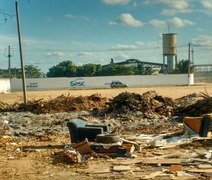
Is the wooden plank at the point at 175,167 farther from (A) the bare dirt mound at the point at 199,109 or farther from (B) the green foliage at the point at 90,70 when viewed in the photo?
(B) the green foliage at the point at 90,70

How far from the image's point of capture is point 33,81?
79062 millimetres

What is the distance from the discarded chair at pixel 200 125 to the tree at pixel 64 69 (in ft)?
313

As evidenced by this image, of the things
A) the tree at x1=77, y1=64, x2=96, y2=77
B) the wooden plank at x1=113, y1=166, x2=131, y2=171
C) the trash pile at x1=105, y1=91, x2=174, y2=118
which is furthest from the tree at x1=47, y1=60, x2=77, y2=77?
the wooden plank at x1=113, y1=166, x2=131, y2=171

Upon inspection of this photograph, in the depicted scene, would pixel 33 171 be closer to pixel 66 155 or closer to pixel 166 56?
pixel 66 155

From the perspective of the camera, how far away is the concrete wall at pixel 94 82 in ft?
258

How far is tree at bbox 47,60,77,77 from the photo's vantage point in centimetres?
11031

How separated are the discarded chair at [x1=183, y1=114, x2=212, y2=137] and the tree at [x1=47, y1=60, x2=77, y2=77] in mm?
95314

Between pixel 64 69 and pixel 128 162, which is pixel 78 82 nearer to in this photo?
pixel 64 69

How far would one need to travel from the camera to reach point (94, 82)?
7888 centimetres

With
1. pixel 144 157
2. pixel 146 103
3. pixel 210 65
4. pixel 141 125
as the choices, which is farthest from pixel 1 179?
pixel 210 65

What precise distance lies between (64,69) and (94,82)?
34392mm

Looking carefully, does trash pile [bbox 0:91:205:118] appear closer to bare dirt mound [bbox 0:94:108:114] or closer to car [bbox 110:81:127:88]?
bare dirt mound [bbox 0:94:108:114]

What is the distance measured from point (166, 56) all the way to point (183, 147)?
90.5m

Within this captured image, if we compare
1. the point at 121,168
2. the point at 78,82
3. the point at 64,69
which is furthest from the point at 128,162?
the point at 64,69
